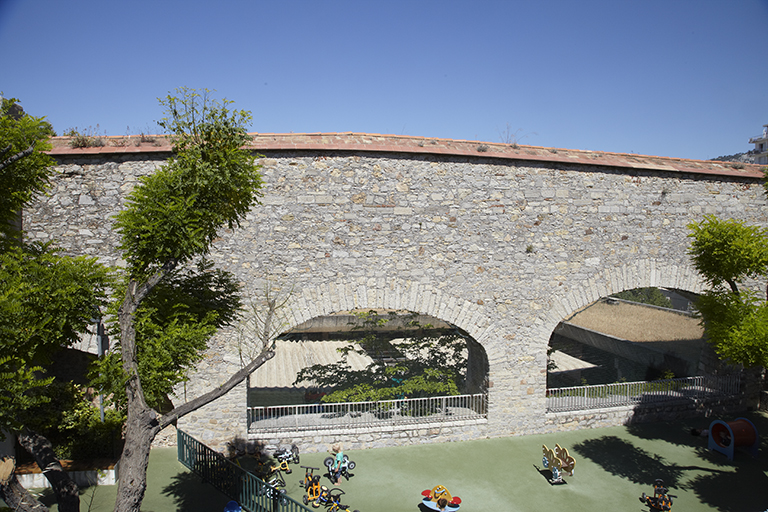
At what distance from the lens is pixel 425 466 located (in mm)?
8719


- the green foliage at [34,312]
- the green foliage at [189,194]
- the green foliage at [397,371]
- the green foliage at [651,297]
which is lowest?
the green foliage at [651,297]

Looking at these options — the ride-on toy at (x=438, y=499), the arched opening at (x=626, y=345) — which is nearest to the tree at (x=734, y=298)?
the arched opening at (x=626, y=345)

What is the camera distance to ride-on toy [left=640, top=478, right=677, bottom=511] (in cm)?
726

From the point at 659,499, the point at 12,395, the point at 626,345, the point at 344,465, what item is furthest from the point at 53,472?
the point at 626,345

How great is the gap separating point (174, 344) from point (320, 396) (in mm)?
5431

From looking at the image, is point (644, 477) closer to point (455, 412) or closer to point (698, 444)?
point (698, 444)

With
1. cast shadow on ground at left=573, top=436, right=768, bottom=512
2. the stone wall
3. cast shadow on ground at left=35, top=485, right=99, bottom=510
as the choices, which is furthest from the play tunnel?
cast shadow on ground at left=35, top=485, right=99, bottom=510

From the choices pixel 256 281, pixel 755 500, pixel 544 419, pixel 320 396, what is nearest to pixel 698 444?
pixel 755 500

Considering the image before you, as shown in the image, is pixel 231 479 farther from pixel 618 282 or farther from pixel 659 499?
pixel 618 282

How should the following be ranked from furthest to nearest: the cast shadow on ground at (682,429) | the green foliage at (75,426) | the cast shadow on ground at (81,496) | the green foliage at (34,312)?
the cast shadow on ground at (682,429) → the green foliage at (75,426) → the cast shadow on ground at (81,496) → the green foliage at (34,312)

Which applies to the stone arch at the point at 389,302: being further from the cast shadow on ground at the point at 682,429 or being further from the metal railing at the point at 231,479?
the cast shadow on ground at the point at 682,429

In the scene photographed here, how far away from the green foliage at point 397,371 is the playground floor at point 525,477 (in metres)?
1.18

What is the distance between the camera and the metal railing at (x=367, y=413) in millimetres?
9258

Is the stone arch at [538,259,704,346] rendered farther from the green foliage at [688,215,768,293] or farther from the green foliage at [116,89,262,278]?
the green foliage at [116,89,262,278]
